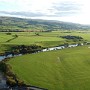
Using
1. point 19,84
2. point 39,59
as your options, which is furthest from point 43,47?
point 19,84

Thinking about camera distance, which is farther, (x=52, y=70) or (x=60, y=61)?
Answer: (x=60, y=61)

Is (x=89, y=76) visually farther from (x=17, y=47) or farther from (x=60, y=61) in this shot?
(x=17, y=47)

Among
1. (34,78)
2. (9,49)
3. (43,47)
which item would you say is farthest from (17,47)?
(34,78)

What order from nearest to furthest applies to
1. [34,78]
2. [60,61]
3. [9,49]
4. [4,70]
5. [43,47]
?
[34,78]
[4,70]
[60,61]
[9,49]
[43,47]

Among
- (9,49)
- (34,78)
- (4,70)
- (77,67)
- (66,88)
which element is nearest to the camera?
(66,88)

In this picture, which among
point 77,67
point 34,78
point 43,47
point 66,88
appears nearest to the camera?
point 66,88

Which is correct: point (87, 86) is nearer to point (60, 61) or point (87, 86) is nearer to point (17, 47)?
point (60, 61)
